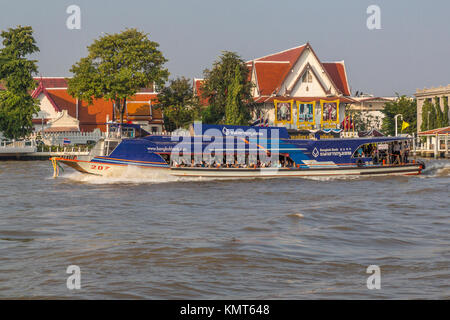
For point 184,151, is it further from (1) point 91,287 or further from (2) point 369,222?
(1) point 91,287

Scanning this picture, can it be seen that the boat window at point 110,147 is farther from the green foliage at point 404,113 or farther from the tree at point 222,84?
the green foliage at point 404,113

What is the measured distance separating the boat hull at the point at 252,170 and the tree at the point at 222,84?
2303 centimetres

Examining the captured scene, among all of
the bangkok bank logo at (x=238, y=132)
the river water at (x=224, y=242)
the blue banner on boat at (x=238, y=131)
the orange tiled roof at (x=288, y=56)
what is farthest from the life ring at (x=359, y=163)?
the orange tiled roof at (x=288, y=56)

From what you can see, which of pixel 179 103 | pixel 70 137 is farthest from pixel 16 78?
pixel 179 103

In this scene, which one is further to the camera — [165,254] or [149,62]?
[149,62]

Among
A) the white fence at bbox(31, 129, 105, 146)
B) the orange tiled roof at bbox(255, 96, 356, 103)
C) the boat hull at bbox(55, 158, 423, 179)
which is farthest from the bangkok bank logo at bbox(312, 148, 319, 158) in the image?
the white fence at bbox(31, 129, 105, 146)

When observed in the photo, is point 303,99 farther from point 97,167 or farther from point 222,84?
point 97,167

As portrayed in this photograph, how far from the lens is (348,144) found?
3522 cm

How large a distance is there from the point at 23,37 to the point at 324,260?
52.7 m

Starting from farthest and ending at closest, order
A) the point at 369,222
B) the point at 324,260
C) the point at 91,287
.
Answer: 1. the point at 369,222
2. the point at 324,260
3. the point at 91,287

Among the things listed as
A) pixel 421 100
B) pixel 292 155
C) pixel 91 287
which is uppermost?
pixel 421 100
